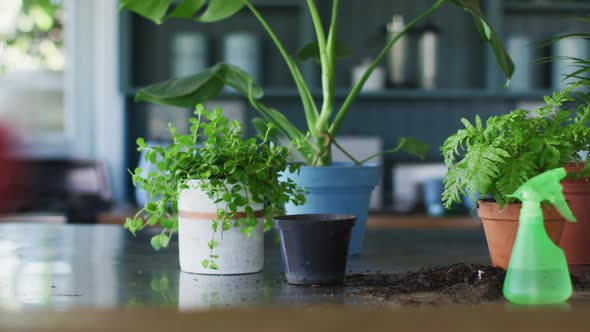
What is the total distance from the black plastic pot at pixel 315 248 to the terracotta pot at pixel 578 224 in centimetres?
34

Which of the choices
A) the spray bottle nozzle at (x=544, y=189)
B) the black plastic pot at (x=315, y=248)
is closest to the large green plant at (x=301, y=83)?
the black plastic pot at (x=315, y=248)

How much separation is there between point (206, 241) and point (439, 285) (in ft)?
1.07

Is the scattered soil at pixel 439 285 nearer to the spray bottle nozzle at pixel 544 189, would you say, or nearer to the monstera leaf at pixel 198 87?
the spray bottle nozzle at pixel 544 189

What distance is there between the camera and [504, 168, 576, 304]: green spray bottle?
0.72m

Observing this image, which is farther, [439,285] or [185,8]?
[185,8]

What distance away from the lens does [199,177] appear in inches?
37.6

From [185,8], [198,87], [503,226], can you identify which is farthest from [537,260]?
[185,8]

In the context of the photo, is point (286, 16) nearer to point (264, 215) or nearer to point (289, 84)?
point (289, 84)

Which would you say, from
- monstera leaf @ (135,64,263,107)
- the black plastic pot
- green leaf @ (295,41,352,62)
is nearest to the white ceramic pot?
the black plastic pot

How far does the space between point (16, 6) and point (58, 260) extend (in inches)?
122

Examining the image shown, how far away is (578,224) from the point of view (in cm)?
100

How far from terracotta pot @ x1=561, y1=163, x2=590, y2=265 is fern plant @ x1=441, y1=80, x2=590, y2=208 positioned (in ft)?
0.20

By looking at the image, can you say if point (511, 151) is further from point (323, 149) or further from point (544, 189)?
point (323, 149)

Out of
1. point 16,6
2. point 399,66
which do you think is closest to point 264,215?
point 399,66
